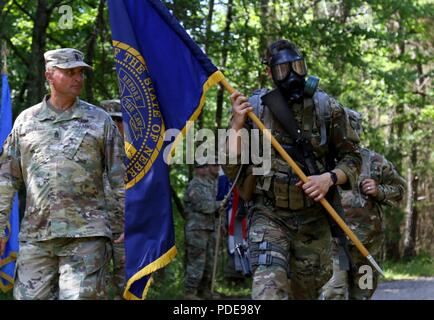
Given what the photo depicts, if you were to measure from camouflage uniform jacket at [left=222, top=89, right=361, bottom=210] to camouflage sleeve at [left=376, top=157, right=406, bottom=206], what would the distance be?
6.82 ft

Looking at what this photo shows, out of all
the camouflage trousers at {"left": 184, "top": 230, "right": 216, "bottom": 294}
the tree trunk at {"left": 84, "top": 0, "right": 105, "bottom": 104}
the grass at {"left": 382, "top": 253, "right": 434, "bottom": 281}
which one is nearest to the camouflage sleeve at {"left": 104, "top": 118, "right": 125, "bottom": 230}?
the tree trunk at {"left": 84, "top": 0, "right": 105, "bottom": 104}

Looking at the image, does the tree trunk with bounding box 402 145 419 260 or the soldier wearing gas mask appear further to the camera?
the tree trunk with bounding box 402 145 419 260

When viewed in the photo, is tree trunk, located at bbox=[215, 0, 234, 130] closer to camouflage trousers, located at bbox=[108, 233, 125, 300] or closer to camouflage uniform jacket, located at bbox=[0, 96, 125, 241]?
camouflage trousers, located at bbox=[108, 233, 125, 300]

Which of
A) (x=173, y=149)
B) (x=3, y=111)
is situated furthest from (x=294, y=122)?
(x=3, y=111)

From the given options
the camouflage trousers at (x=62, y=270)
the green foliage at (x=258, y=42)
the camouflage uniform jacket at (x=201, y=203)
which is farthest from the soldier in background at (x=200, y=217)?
the camouflage trousers at (x=62, y=270)

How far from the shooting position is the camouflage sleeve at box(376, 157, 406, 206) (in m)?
9.03

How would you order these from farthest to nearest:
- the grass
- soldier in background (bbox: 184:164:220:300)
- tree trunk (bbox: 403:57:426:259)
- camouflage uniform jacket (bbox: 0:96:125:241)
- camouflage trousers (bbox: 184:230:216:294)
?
tree trunk (bbox: 403:57:426:259) < the grass < soldier in background (bbox: 184:164:220:300) < camouflage trousers (bbox: 184:230:216:294) < camouflage uniform jacket (bbox: 0:96:125:241)

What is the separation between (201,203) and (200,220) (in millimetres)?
307

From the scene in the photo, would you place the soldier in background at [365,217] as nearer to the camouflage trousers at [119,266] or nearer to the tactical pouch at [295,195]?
the tactical pouch at [295,195]

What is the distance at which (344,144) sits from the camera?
698cm

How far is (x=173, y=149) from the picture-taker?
22.9ft
